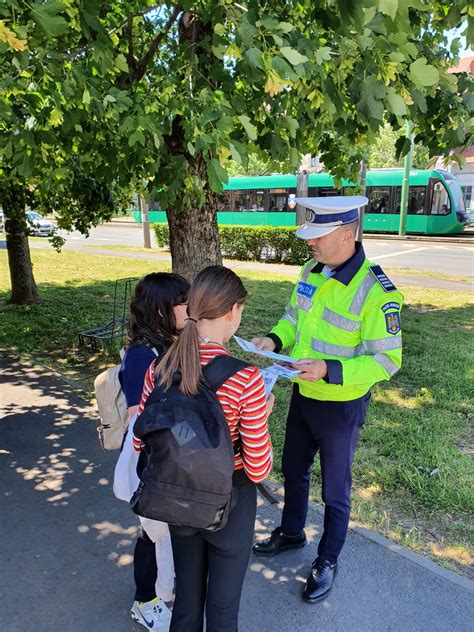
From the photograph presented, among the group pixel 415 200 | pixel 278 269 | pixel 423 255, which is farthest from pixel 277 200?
pixel 278 269

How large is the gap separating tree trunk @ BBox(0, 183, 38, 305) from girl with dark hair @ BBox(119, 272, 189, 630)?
5962 millimetres

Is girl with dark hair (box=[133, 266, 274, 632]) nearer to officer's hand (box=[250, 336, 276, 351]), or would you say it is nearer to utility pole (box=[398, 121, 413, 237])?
officer's hand (box=[250, 336, 276, 351])

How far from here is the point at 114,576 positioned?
273 cm

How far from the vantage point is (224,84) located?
3.48m

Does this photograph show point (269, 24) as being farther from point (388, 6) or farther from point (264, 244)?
point (264, 244)

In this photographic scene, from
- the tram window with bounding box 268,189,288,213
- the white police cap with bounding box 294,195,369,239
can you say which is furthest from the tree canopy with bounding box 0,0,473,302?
the tram window with bounding box 268,189,288,213

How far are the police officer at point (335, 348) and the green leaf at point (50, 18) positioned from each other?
1.30 metres

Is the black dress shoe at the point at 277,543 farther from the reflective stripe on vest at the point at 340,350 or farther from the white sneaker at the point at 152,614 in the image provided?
the reflective stripe on vest at the point at 340,350

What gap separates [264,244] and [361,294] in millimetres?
14347

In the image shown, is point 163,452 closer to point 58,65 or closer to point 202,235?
point 58,65

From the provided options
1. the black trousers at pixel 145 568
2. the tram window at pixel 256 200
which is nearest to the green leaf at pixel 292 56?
the black trousers at pixel 145 568

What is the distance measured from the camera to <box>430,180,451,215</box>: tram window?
23.0 m

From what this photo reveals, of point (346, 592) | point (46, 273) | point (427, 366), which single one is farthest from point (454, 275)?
point (346, 592)

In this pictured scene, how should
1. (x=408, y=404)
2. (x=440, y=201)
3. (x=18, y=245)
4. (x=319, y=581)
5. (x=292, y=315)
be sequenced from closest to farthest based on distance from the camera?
1. (x=319, y=581)
2. (x=292, y=315)
3. (x=408, y=404)
4. (x=18, y=245)
5. (x=440, y=201)
